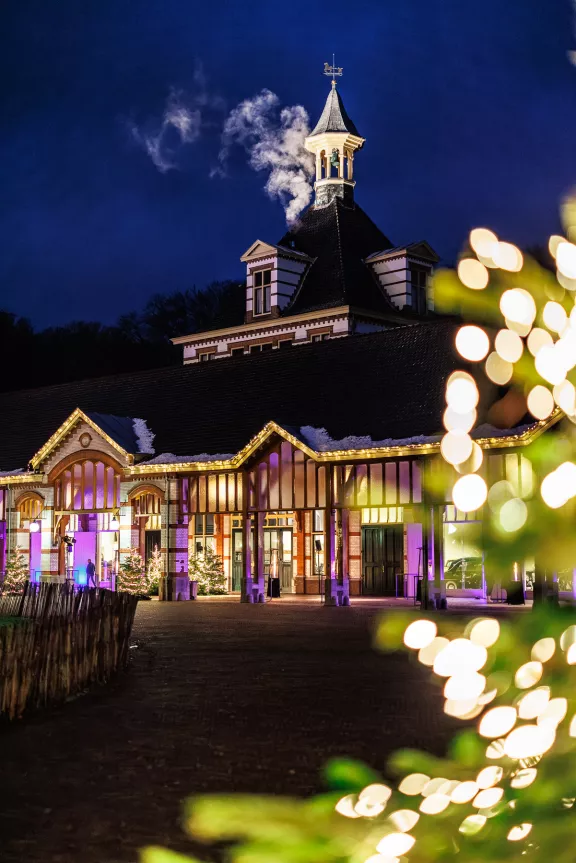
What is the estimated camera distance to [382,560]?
35656mm

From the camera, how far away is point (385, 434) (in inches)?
1192

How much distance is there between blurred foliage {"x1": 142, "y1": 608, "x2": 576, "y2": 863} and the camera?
64.2 inches

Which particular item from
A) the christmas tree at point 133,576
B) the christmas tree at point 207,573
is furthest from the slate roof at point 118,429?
the christmas tree at point 207,573

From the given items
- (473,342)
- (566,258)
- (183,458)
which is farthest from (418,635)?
(183,458)

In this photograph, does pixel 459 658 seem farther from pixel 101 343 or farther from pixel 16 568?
pixel 101 343

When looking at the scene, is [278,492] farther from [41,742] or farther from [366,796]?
[366,796]

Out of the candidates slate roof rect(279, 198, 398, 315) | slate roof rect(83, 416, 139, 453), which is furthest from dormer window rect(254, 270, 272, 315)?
slate roof rect(83, 416, 139, 453)

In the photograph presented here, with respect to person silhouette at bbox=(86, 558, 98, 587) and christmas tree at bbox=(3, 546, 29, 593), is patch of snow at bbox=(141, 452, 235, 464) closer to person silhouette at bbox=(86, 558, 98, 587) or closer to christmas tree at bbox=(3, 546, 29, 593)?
person silhouette at bbox=(86, 558, 98, 587)

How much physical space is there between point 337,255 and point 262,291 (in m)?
2.90

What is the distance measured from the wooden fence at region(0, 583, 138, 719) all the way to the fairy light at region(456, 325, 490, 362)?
9.84 m

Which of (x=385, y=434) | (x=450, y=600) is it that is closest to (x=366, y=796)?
(x=385, y=434)

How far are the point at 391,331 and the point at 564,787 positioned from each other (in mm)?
33017

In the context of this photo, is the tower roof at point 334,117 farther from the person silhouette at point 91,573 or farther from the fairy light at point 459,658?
the fairy light at point 459,658

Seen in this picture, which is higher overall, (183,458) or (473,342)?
(183,458)
